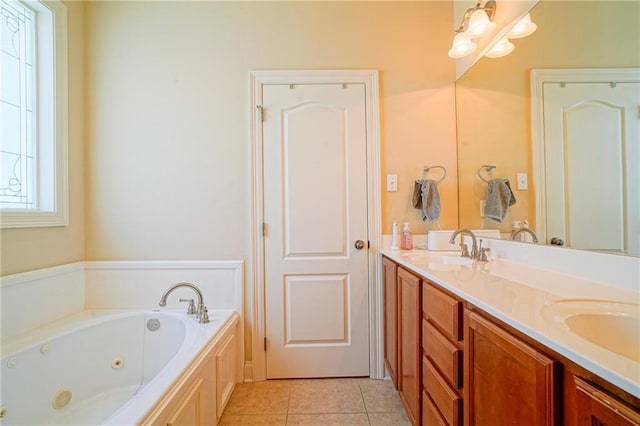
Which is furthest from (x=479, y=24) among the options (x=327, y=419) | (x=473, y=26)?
(x=327, y=419)

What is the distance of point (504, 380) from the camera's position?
2.35ft

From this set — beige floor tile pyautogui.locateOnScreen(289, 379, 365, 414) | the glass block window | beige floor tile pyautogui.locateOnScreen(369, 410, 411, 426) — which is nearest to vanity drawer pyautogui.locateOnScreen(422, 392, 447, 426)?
beige floor tile pyautogui.locateOnScreen(369, 410, 411, 426)

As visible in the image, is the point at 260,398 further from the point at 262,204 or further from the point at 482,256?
the point at 482,256

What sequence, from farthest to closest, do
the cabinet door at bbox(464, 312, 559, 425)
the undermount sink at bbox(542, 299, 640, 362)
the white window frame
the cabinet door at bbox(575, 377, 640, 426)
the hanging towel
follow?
the hanging towel < the white window frame < the undermount sink at bbox(542, 299, 640, 362) < the cabinet door at bbox(464, 312, 559, 425) < the cabinet door at bbox(575, 377, 640, 426)

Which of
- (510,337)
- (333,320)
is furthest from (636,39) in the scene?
(333,320)

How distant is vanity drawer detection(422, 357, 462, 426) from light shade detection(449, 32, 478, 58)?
1787 mm

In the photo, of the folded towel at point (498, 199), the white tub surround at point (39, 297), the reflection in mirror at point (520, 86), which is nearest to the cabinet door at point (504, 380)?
the reflection in mirror at point (520, 86)

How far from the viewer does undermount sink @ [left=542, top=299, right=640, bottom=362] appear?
0.69m

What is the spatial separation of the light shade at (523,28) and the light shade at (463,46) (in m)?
0.27

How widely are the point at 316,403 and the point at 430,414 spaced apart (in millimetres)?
751

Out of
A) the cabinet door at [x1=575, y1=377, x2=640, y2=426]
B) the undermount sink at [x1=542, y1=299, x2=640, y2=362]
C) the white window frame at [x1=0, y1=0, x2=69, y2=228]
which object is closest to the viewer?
the cabinet door at [x1=575, y1=377, x2=640, y2=426]

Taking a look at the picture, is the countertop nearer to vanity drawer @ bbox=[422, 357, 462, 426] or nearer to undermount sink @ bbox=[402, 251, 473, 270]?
undermount sink @ bbox=[402, 251, 473, 270]

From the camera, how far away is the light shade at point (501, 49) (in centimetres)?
143

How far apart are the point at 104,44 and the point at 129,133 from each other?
65 centimetres
